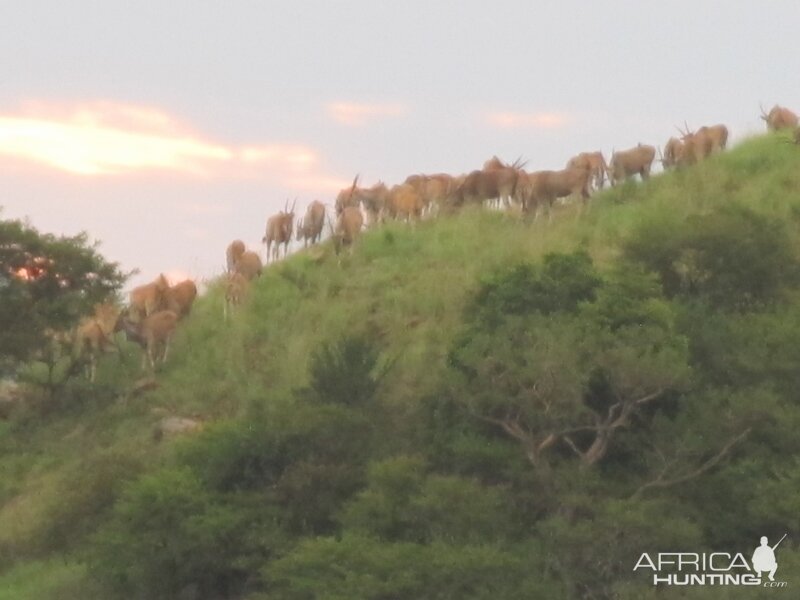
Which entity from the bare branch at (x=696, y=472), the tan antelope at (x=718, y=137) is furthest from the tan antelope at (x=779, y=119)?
the bare branch at (x=696, y=472)

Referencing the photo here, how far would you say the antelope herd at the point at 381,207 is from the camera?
94.7 ft

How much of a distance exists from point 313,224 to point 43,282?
5389 mm

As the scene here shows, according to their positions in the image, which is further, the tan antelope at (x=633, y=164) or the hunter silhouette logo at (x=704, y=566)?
the tan antelope at (x=633, y=164)

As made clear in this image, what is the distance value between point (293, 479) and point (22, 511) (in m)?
6.54

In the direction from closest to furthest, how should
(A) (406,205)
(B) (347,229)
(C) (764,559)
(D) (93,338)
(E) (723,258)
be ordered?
1. (C) (764,559)
2. (E) (723,258)
3. (D) (93,338)
4. (B) (347,229)
5. (A) (406,205)

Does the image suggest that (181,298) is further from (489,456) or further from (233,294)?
(489,456)

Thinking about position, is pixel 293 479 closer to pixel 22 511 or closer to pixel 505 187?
pixel 22 511

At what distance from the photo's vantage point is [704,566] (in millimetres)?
18734

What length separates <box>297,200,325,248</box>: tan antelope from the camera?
104ft

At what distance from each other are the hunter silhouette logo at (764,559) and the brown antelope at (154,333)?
12.1 m

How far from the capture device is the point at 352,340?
76.7 ft

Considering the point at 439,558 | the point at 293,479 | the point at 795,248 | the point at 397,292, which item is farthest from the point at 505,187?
the point at 439,558

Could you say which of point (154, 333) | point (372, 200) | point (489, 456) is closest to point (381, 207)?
point (372, 200)

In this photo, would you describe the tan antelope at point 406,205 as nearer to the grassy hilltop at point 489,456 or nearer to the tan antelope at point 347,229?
the tan antelope at point 347,229
